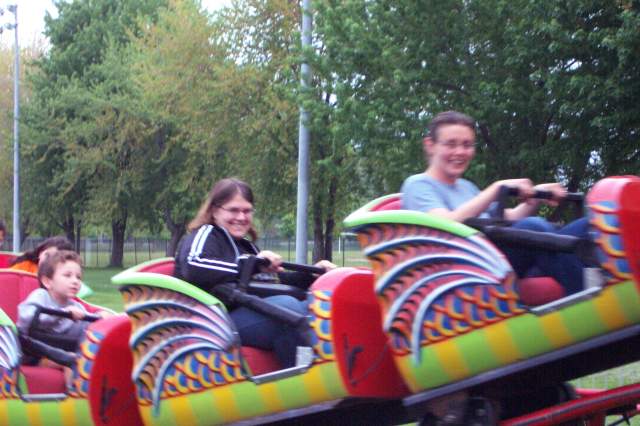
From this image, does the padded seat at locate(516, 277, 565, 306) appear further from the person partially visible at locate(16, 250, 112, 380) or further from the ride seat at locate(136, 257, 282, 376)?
the person partially visible at locate(16, 250, 112, 380)

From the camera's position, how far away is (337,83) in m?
24.4

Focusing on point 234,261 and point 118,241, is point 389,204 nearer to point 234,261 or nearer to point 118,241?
point 234,261

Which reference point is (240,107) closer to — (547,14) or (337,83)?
(337,83)

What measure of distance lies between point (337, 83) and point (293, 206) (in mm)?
12239

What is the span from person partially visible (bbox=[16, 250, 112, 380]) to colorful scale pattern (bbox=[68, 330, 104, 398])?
0.43m

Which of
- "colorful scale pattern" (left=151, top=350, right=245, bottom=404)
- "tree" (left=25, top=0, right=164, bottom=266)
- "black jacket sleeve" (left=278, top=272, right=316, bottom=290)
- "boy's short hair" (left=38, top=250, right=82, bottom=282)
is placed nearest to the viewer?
"colorful scale pattern" (left=151, top=350, right=245, bottom=404)

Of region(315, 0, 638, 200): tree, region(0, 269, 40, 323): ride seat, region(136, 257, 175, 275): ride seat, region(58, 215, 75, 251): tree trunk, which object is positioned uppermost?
region(315, 0, 638, 200): tree

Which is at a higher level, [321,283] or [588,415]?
[321,283]

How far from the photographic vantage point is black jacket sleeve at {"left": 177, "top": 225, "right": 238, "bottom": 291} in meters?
5.05

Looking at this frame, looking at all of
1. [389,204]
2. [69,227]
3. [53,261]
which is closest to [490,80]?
[53,261]

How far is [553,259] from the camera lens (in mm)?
4109

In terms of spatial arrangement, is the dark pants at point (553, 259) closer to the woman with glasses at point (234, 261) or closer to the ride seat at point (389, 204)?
the ride seat at point (389, 204)

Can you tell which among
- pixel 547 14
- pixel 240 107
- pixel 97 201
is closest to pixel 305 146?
pixel 547 14

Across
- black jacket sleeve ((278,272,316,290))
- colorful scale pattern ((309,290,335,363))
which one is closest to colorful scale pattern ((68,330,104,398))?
black jacket sleeve ((278,272,316,290))
